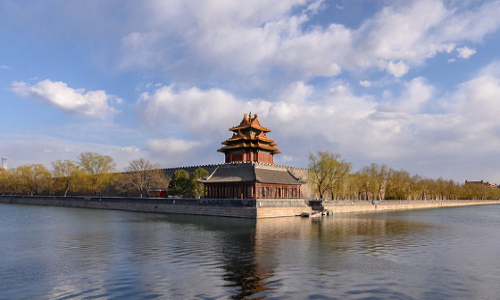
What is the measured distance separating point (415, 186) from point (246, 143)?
206ft

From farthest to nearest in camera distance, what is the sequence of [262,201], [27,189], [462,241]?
→ [27,189], [262,201], [462,241]

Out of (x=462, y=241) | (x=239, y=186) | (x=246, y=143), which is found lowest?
(x=462, y=241)

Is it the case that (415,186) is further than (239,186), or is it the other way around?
(415,186)

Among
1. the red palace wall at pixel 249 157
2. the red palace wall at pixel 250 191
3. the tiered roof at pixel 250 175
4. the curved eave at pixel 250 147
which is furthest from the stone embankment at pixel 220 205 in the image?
the curved eave at pixel 250 147

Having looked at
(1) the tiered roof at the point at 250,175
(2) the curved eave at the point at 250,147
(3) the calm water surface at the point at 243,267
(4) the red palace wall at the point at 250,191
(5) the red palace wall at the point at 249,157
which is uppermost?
(2) the curved eave at the point at 250,147

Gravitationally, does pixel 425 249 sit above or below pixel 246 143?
below

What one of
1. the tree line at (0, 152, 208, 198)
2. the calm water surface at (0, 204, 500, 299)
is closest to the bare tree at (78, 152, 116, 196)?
the tree line at (0, 152, 208, 198)

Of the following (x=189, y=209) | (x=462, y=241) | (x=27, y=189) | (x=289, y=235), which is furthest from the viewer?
(x=27, y=189)

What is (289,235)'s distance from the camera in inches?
1229

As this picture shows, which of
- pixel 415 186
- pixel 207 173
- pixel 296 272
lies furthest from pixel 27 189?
pixel 415 186

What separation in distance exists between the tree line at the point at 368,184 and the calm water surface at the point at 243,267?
4536 cm

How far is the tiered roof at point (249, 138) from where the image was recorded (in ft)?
228

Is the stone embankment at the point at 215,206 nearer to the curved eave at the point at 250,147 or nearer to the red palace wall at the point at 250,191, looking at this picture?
the red palace wall at the point at 250,191

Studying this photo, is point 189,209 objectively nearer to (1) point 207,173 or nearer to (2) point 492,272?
(1) point 207,173
